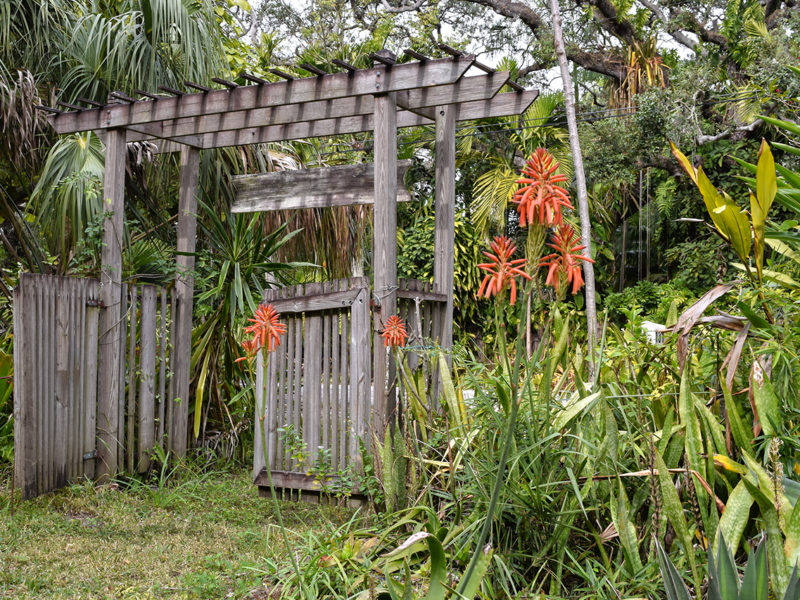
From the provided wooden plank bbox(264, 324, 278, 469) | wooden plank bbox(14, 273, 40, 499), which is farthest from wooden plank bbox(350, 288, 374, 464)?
wooden plank bbox(14, 273, 40, 499)

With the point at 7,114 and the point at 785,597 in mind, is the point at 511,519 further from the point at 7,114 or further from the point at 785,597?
the point at 7,114

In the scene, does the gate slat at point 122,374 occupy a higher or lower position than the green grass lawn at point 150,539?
higher

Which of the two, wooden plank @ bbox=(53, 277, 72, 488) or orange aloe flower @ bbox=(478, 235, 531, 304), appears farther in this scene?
wooden plank @ bbox=(53, 277, 72, 488)

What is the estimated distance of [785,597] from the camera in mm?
1702

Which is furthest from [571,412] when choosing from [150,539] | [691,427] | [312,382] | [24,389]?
[24,389]

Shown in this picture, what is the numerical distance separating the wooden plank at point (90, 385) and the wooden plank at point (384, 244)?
1.81m

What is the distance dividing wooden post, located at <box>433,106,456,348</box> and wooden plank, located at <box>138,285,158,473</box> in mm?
1978

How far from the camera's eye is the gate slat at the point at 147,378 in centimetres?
500

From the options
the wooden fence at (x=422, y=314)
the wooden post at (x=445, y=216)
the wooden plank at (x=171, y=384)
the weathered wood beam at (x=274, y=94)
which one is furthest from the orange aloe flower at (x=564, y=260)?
the wooden plank at (x=171, y=384)

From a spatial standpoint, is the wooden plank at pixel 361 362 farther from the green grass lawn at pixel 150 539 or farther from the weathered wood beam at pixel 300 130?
the weathered wood beam at pixel 300 130

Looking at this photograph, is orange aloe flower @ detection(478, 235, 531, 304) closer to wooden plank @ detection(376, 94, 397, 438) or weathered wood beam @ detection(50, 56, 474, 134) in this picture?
wooden plank @ detection(376, 94, 397, 438)

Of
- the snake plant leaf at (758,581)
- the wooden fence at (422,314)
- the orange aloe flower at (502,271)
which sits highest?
the orange aloe flower at (502,271)

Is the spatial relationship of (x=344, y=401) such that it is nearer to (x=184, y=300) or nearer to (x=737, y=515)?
(x=184, y=300)

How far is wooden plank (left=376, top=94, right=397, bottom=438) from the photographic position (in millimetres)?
4078
